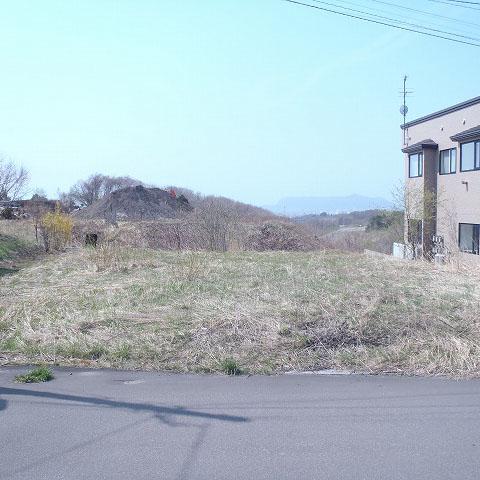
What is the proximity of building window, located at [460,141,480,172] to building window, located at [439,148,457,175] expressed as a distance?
951mm

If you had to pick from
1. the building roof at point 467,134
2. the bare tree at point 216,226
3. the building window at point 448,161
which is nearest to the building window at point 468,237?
the building window at point 448,161

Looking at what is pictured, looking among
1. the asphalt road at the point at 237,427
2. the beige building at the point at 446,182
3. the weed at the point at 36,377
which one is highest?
the beige building at the point at 446,182

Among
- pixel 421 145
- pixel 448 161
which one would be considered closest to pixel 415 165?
pixel 421 145

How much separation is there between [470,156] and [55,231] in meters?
16.9

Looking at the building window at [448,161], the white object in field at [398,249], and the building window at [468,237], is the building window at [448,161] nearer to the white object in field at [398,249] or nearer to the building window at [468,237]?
the building window at [468,237]

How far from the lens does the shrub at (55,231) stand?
74.0 ft

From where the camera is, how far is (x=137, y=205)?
45688 mm

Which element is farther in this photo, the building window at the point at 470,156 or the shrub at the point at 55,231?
the building window at the point at 470,156

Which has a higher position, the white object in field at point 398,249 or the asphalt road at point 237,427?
the white object in field at point 398,249

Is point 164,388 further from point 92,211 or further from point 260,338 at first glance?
point 92,211

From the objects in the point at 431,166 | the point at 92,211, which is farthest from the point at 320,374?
the point at 92,211

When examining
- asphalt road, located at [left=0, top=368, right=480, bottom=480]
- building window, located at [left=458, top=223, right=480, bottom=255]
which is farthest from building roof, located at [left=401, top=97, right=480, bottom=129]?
asphalt road, located at [left=0, top=368, right=480, bottom=480]

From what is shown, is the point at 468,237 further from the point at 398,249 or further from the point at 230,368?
the point at 230,368

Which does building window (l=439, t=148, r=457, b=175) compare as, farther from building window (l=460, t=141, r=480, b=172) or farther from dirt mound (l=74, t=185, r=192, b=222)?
dirt mound (l=74, t=185, r=192, b=222)
